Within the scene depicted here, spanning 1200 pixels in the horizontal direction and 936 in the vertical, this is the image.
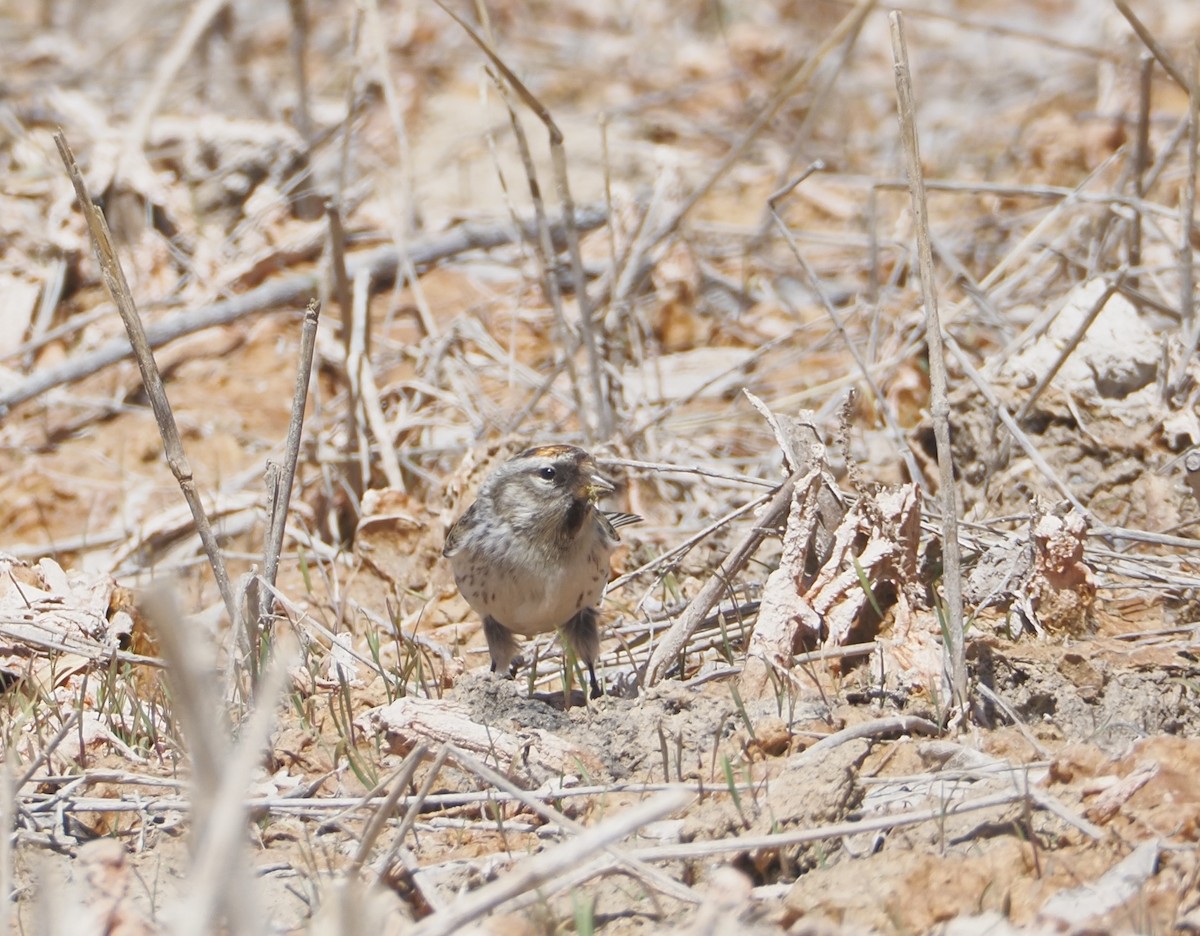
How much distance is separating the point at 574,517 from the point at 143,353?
56.7 inches

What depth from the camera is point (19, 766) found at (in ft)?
11.7

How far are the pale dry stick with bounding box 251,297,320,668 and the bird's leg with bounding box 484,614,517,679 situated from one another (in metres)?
0.91

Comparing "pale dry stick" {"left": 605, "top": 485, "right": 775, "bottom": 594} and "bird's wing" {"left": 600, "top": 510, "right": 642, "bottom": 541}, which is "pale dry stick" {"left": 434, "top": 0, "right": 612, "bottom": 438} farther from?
"pale dry stick" {"left": 605, "top": 485, "right": 775, "bottom": 594}

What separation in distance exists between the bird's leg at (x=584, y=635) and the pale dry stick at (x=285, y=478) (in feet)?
3.21

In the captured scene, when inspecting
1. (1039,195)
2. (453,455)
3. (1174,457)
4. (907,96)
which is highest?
(907,96)

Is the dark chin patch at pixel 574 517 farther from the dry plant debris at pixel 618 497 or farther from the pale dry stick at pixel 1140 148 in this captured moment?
the pale dry stick at pixel 1140 148

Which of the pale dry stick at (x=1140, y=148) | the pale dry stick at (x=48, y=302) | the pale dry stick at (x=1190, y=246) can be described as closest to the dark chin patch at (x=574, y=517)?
the pale dry stick at (x=1190, y=246)

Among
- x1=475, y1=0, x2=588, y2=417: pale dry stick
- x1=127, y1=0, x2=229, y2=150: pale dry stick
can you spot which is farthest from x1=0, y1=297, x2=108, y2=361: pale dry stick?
x1=475, y1=0, x2=588, y2=417: pale dry stick

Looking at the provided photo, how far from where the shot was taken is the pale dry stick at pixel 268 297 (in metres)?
6.68

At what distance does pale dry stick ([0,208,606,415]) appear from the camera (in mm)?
6680

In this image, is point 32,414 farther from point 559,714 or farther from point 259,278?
point 559,714

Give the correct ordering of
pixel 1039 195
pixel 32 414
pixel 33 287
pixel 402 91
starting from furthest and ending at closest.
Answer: pixel 402 91, pixel 33 287, pixel 32 414, pixel 1039 195

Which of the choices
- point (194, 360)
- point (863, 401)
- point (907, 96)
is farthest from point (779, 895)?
point (194, 360)

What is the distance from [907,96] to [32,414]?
197 inches
